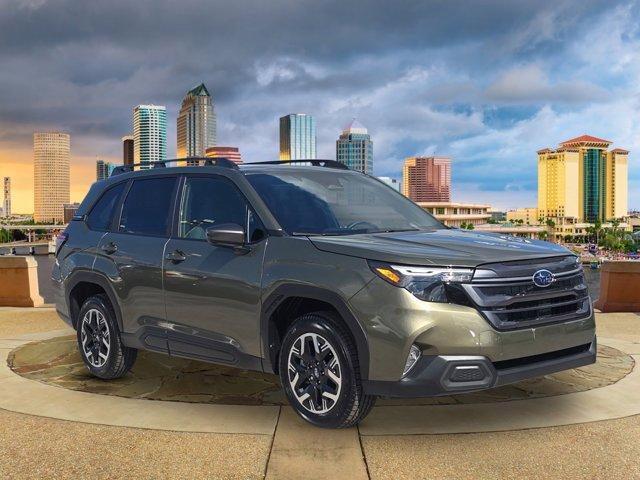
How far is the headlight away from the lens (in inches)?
166

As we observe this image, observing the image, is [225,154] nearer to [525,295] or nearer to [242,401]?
[242,401]

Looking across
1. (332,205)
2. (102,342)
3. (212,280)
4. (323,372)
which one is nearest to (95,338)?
(102,342)

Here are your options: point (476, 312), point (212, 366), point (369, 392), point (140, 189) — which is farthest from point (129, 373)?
point (476, 312)

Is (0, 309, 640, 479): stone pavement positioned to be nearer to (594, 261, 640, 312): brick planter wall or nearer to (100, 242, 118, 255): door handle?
(100, 242, 118, 255): door handle

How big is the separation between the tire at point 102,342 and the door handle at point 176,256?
3.59ft

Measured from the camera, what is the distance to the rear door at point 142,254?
230 inches

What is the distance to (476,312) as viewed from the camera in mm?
4223

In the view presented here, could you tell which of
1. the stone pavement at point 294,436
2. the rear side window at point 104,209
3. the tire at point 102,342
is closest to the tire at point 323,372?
the stone pavement at point 294,436

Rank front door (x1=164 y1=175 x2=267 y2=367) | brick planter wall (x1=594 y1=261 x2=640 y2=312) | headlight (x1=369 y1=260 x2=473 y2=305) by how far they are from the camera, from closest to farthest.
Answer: headlight (x1=369 y1=260 x2=473 y2=305)
front door (x1=164 y1=175 x2=267 y2=367)
brick planter wall (x1=594 y1=261 x2=640 y2=312)

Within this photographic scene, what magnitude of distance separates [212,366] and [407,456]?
3.04 meters

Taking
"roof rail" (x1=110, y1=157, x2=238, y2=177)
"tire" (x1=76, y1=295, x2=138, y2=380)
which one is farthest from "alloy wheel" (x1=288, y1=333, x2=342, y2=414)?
"tire" (x1=76, y1=295, x2=138, y2=380)

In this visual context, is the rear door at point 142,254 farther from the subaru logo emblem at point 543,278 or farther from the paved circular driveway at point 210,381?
the subaru logo emblem at point 543,278

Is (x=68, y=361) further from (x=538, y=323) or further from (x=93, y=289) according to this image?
(x=538, y=323)

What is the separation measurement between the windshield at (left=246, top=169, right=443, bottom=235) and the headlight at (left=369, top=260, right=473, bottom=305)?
953 millimetres
